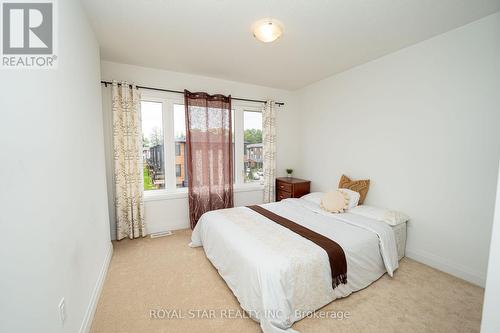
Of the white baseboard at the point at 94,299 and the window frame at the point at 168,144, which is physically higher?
the window frame at the point at 168,144

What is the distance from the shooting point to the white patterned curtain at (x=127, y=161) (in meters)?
2.98

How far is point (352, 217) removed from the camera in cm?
256

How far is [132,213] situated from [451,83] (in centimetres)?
441

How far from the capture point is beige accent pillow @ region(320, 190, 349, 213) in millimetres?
2754

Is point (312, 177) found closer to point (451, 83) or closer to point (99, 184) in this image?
point (451, 83)

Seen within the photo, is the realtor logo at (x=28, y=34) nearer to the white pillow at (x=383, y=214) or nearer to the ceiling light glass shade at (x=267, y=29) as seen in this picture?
the ceiling light glass shade at (x=267, y=29)

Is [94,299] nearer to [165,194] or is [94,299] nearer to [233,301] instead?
[233,301]

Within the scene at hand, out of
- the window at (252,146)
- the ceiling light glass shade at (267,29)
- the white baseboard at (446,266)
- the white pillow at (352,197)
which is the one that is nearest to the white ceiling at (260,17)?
the ceiling light glass shade at (267,29)

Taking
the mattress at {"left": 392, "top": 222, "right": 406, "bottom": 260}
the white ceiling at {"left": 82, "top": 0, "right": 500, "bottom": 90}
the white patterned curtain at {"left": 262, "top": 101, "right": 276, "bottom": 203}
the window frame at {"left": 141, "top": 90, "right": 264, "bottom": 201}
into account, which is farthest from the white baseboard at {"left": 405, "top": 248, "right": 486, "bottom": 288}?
the window frame at {"left": 141, "top": 90, "right": 264, "bottom": 201}

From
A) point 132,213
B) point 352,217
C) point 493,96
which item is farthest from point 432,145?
point 132,213

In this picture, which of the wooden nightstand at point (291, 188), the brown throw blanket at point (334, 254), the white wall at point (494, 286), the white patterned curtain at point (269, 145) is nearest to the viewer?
the white wall at point (494, 286)

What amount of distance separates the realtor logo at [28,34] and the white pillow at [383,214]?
10.7ft

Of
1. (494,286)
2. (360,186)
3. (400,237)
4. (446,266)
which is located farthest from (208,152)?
(446,266)

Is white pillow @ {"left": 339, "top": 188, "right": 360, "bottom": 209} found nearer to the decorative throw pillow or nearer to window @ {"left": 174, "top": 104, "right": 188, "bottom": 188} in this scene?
the decorative throw pillow
